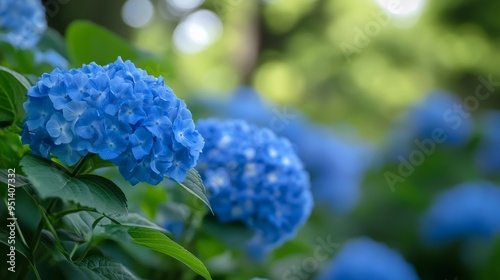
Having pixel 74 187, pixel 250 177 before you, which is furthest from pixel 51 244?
pixel 250 177

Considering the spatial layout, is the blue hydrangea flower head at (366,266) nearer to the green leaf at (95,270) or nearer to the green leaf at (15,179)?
the green leaf at (95,270)

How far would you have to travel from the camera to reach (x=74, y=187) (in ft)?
3.13

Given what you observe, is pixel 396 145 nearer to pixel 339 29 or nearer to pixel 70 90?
pixel 70 90

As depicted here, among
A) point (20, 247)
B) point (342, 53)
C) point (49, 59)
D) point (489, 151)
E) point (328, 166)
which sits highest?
point (342, 53)

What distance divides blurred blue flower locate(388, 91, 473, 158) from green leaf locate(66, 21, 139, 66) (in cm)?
329

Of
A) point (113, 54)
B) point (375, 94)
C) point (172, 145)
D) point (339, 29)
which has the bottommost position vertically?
point (172, 145)

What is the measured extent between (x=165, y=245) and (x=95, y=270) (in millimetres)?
122

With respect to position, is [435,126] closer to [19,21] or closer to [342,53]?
[19,21]

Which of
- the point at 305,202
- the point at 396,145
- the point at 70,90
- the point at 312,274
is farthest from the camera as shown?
the point at 396,145

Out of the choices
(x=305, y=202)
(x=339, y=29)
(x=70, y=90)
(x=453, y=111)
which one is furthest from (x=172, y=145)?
(x=339, y=29)

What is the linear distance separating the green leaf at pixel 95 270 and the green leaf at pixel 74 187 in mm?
146

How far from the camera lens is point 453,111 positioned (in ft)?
15.8

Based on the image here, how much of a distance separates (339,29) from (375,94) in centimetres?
142

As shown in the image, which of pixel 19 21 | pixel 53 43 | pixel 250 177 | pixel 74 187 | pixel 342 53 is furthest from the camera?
pixel 342 53
